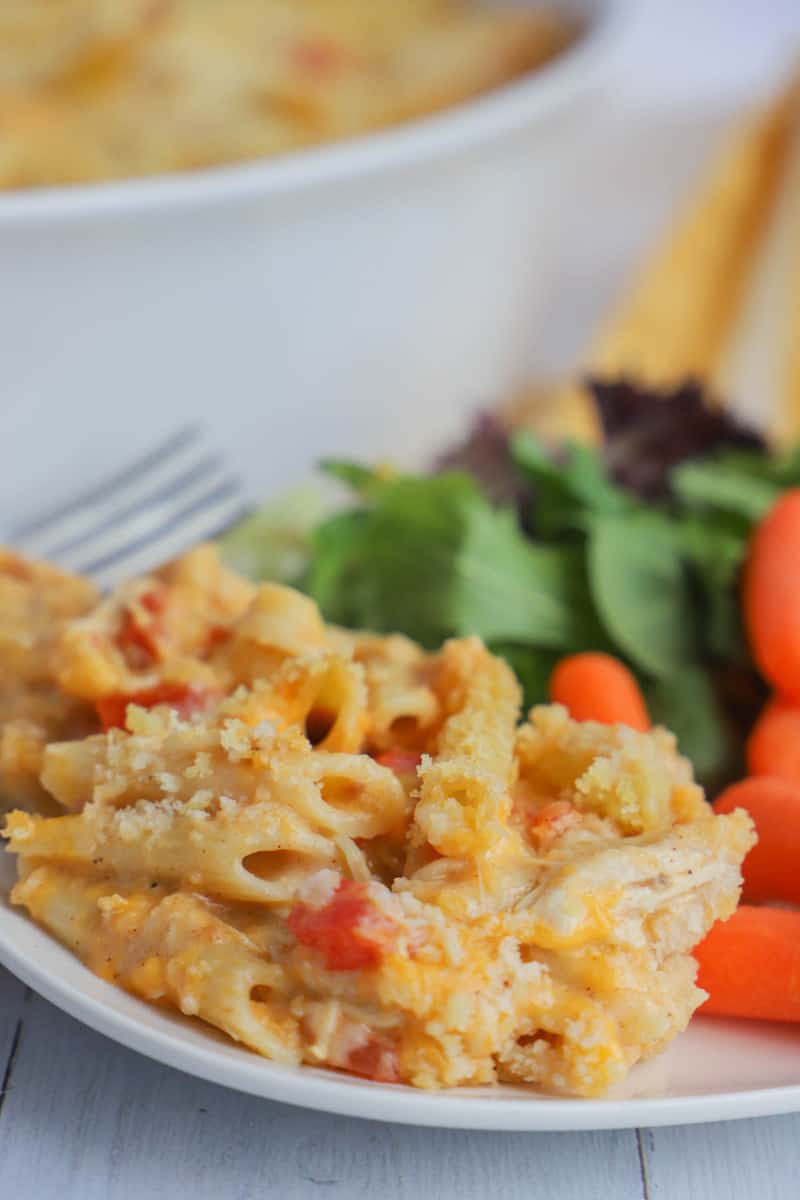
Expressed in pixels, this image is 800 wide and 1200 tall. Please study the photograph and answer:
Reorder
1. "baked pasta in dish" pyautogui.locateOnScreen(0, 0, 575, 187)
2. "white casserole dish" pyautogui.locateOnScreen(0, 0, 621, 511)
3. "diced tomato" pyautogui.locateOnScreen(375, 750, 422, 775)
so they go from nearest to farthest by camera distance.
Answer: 1. "diced tomato" pyautogui.locateOnScreen(375, 750, 422, 775)
2. "white casserole dish" pyautogui.locateOnScreen(0, 0, 621, 511)
3. "baked pasta in dish" pyautogui.locateOnScreen(0, 0, 575, 187)

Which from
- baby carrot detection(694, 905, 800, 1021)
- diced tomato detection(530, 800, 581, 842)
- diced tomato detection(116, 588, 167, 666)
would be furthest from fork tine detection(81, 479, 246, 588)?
baby carrot detection(694, 905, 800, 1021)

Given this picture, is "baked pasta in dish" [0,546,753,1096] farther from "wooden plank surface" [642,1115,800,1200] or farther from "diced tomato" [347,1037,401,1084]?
"wooden plank surface" [642,1115,800,1200]

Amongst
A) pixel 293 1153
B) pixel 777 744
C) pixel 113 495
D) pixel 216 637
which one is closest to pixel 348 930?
pixel 293 1153

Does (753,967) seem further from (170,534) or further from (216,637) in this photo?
(170,534)

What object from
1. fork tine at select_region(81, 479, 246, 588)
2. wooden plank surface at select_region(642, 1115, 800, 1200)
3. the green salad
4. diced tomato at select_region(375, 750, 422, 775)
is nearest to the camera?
wooden plank surface at select_region(642, 1115, 800, 1200)

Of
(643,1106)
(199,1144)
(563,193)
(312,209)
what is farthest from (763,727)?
(563,193)

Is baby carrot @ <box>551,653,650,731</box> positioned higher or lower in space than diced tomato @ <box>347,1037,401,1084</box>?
lower

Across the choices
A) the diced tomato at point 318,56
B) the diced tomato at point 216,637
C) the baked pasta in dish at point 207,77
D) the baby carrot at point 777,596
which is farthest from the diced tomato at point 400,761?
the diced tomato at point 318,56
